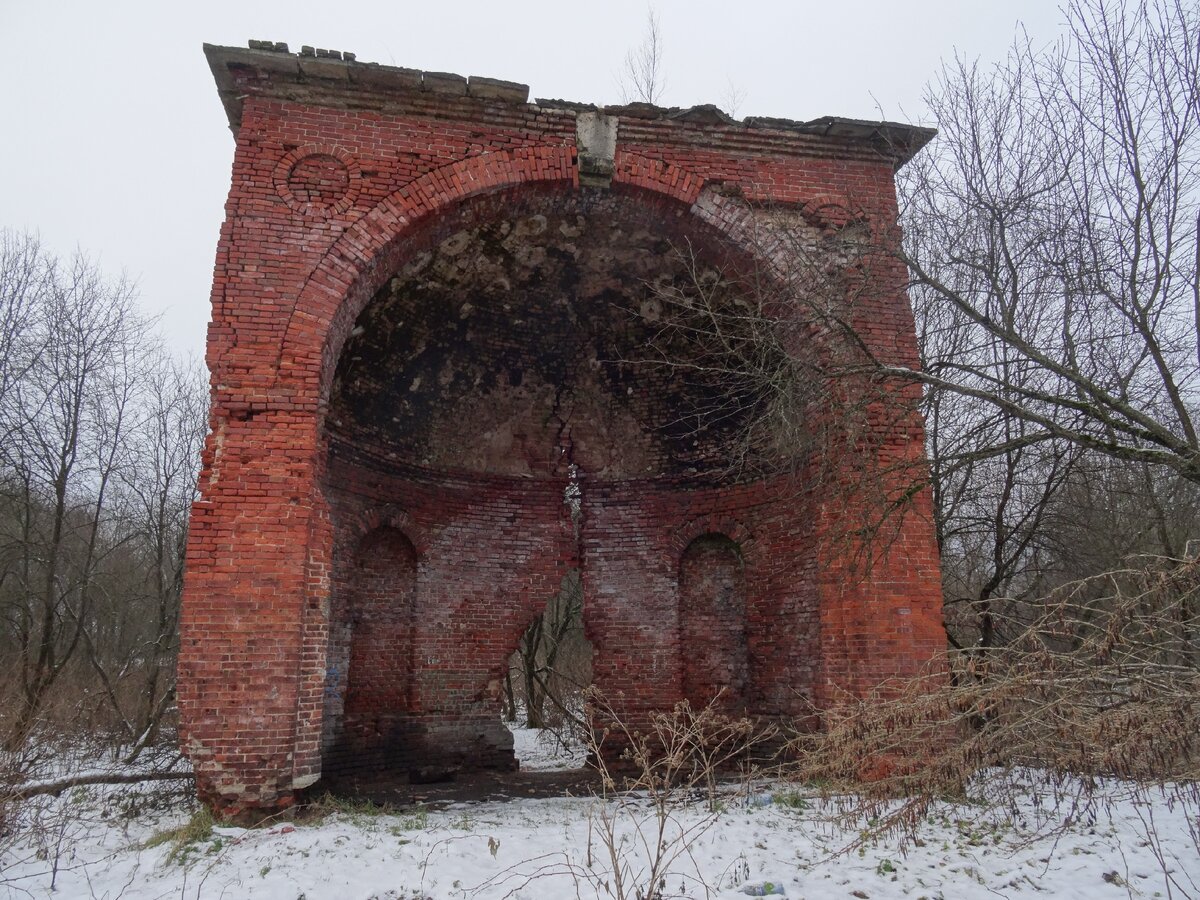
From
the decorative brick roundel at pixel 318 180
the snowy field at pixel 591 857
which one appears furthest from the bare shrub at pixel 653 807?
the decorative brick roundel at pixel 318 180

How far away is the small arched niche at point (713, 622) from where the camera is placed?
428 inches

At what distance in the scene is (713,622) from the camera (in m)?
11.1

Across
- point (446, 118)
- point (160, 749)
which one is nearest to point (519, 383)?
point (446, 118)

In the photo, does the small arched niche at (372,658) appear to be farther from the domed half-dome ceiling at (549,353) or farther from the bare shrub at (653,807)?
the bare shrub at (653,807)

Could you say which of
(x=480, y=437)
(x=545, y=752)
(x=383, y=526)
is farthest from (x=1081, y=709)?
(x=545, y=752)

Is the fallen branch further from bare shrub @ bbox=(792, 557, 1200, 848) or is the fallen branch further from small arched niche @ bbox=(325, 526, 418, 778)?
bare shrub @ bbox=(792, 557, 1200, 848)

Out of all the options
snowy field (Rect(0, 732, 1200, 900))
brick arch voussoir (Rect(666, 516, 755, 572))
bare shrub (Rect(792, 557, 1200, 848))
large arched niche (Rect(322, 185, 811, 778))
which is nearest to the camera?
bare shrub (Rect(792, 557, 1200, 848))

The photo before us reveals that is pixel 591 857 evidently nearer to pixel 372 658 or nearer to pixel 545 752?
pixel 372 658

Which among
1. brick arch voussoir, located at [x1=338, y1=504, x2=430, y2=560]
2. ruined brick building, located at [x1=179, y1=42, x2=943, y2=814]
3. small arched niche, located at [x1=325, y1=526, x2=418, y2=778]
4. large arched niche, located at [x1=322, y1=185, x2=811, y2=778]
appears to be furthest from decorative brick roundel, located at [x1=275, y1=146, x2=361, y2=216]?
small arched niche, located at [x1=325, y1=526, x2=418, y2=778]

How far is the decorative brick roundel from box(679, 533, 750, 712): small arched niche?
626cm

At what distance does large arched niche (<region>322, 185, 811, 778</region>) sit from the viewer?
9727mm

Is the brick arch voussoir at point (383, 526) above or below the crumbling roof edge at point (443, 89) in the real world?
→ below

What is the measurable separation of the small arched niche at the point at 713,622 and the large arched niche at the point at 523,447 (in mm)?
226

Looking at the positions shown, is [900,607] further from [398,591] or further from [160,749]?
[160,749]
